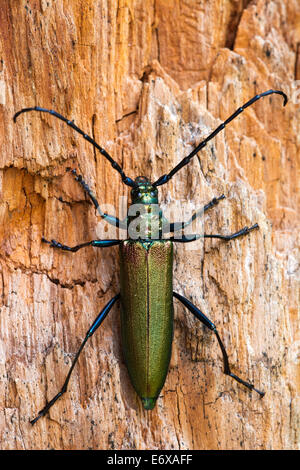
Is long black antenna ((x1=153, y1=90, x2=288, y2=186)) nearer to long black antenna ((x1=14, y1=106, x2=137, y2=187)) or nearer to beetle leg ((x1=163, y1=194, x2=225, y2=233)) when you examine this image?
long black antenna ((x1=14, y1=106, x2=137, y2=187))

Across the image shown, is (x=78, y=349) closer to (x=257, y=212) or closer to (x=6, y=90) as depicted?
(x=257, y=212)

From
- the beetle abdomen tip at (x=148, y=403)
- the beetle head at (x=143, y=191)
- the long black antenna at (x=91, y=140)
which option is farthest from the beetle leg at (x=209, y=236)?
the beetle abdomen tip at (x=148, y=403)

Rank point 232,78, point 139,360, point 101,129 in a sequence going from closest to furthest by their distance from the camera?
point 139,360, point 101,129, point 232,78

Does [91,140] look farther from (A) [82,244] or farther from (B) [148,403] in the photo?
(B) [148,403]

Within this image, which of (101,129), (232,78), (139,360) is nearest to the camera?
(139,360)

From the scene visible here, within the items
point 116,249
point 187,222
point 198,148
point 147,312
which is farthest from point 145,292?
point 198,148

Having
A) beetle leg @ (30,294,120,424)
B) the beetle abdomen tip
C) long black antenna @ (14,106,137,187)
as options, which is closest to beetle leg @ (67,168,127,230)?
long black antenna @ (14,106,137,187)

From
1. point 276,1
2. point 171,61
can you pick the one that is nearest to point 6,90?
point 171,61
